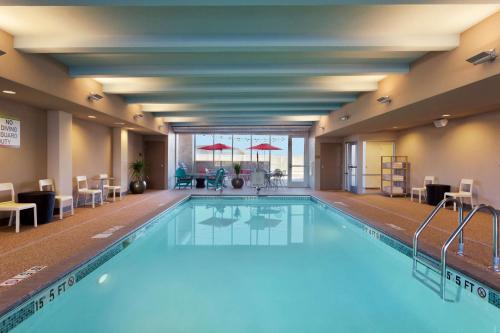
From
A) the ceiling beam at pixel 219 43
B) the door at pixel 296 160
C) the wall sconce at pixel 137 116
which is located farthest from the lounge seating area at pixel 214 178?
the ceiling beam at pixel 219 43

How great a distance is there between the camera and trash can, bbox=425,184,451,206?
852cm

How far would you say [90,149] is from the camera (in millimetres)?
9047

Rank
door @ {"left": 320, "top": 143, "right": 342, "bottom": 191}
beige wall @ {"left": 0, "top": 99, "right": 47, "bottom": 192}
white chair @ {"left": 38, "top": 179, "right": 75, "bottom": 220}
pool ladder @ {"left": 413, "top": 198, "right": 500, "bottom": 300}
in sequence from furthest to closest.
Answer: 1. door @ {"left": 320, "top": 143, "right": 342, "bottom": 191}
2. white chair @ {"left": 38, "top": 179, "right": 75, "bottom": 220}
3. beige wall @ {"left": 0, "top": 99, "right": 47, "bottom": 192}
4. pool ladder @ {"left": 413, "top": 198, "right": 500, "bottom": 300}

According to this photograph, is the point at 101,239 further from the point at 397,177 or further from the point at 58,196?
the point at 397,177

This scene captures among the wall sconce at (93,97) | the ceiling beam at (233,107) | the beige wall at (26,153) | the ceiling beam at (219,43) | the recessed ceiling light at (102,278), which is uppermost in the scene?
the ceiling beam at (233,107)

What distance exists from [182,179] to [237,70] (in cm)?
849

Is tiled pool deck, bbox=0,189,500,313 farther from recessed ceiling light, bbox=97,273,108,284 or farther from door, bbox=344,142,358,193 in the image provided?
door, bbox=344,142,358,193

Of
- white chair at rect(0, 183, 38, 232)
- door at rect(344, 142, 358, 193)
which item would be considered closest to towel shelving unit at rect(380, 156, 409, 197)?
door at rect(344, 142, 358, 193)

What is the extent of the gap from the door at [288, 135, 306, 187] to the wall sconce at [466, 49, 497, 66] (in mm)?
10188

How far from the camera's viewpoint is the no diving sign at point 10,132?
225 inches

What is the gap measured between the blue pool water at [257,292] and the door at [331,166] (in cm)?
754

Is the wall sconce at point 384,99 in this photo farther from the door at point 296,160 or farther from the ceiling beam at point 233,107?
the door at point 296,160

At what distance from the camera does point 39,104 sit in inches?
243

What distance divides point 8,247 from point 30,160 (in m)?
2.90
